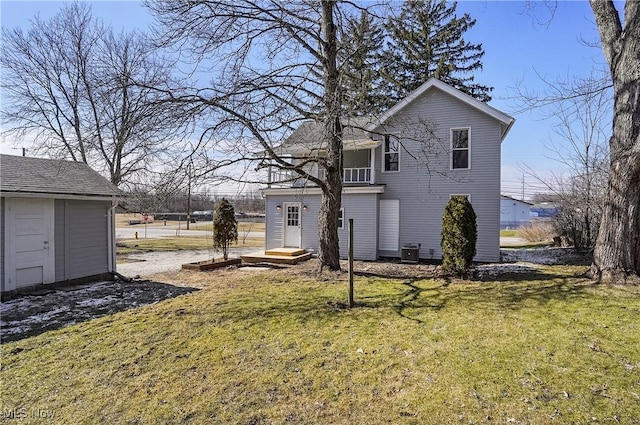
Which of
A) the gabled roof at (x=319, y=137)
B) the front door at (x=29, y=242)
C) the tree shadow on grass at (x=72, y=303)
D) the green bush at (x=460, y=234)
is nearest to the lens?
the tree shadow on grass at (x=72, y=303)

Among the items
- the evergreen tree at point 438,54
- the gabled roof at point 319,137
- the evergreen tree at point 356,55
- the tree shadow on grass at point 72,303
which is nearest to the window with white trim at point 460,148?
the gabled roof at point 319,137

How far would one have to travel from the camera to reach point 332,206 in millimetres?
10180

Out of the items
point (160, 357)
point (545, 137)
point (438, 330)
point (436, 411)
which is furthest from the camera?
point (545, 137)

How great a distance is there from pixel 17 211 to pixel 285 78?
7.03 meters

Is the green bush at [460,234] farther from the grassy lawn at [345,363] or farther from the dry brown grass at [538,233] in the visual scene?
the dry brown grass at [538,233]

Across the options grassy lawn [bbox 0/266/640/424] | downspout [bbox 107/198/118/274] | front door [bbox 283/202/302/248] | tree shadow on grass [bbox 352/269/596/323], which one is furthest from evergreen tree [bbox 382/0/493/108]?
grassy lawn [bbox 0/266/640/424]

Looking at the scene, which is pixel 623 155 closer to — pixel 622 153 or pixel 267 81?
pixel 622 153

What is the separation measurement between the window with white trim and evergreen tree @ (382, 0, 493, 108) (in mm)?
11433

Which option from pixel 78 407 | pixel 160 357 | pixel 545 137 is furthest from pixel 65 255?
pixel 545 137

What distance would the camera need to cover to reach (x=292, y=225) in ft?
50.4

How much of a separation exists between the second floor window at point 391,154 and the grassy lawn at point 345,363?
821 cm

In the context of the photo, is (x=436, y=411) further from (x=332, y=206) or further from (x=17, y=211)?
(x=17, y=211)

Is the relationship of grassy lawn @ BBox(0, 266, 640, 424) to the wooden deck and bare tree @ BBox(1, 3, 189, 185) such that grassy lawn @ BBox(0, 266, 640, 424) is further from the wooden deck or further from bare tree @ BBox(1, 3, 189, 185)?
bare tree @ BBox(1, 3, 189, 185)

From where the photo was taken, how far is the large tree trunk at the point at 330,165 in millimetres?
9620
